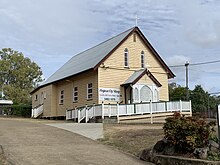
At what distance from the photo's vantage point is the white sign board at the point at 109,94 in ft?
101

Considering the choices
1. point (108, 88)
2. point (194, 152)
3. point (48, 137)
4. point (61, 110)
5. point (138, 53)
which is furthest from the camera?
point (61, 110)

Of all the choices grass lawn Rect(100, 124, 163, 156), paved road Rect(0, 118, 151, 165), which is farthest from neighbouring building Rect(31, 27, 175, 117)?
paved road Rect(0, 118, 151, 165)

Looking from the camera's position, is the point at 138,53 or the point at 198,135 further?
the point at 138,53

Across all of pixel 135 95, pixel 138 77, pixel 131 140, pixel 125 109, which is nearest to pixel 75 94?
pixel 135 95

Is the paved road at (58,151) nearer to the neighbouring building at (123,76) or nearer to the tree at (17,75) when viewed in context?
the neighbouring building at (123,76)

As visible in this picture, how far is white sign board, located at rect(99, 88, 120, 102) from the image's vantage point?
3081 cm

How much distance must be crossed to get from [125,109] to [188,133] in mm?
17000

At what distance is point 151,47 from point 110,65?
5.15 m

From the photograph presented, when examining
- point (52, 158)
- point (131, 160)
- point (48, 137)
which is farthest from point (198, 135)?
point (48, 137)

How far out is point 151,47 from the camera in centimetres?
3447

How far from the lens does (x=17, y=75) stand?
228 feet

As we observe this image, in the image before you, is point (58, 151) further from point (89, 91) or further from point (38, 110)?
point (38, 110)

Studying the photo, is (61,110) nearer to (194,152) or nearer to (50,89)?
(50,89)

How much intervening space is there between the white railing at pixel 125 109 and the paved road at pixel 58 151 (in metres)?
10.1
